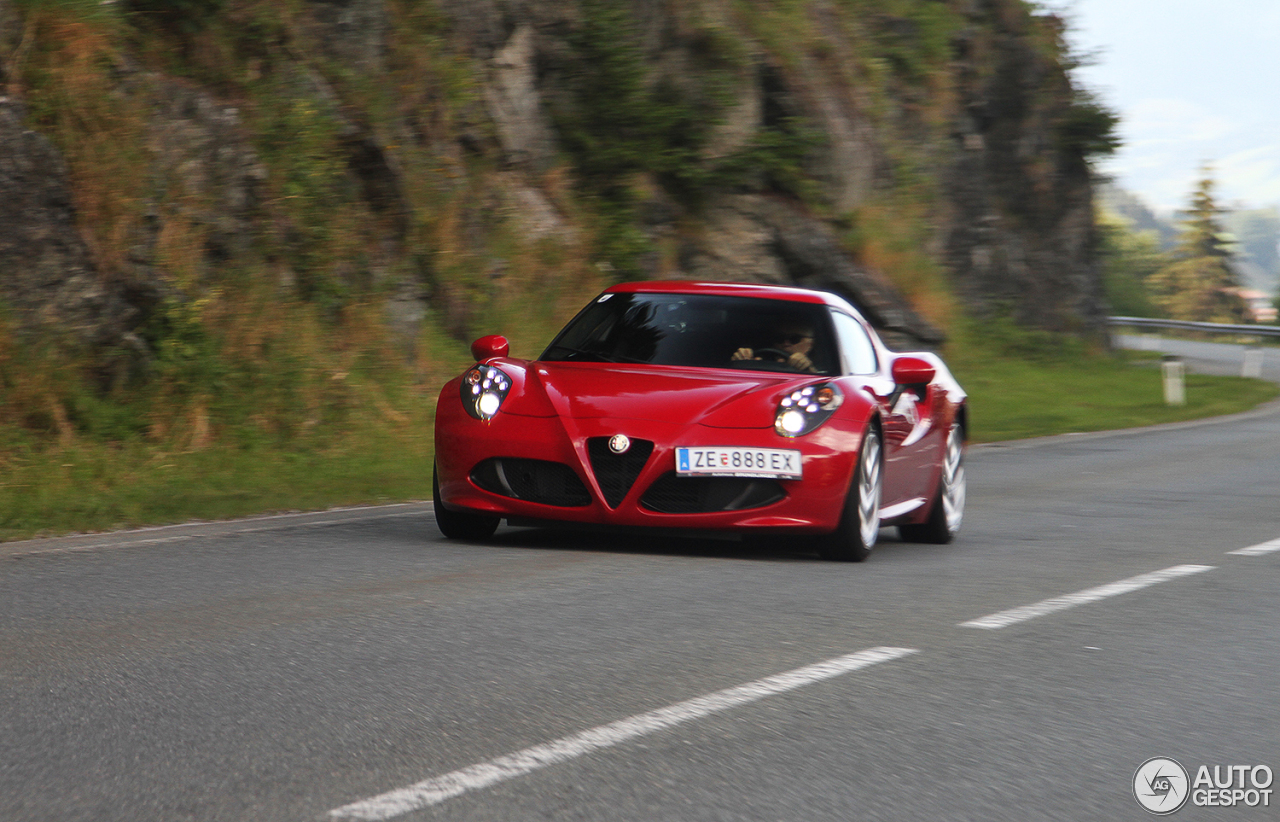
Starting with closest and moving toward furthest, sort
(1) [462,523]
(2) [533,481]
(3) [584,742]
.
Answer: (3) [584,742] → (2) [533,481] → (1) [462,523]

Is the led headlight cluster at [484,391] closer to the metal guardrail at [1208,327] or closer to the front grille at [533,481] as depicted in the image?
the front grille at [533,481]

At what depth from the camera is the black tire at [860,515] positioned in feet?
25.1

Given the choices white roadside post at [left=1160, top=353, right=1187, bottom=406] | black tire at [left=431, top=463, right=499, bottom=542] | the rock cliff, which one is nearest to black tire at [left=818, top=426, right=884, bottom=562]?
black tire at [left=431, top=463, right=499, bottom=542]

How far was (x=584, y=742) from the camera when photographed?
3.93 metres

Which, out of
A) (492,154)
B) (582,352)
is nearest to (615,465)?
(582,352)

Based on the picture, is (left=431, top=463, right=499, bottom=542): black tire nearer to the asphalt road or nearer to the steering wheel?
the asphalt road

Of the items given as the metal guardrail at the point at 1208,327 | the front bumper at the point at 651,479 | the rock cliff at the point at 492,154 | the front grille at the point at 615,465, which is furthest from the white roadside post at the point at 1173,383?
the front grille at the point at 615,465

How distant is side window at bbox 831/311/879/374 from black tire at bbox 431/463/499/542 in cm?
206

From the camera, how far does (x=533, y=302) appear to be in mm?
18422

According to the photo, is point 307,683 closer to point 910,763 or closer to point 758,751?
point 758,751

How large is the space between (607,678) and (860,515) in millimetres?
3242

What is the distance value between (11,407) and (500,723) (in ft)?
26.7

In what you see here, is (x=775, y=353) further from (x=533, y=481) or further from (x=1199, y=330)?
(x=1199, y=330)

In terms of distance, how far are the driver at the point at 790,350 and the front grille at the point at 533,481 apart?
4.33ft
